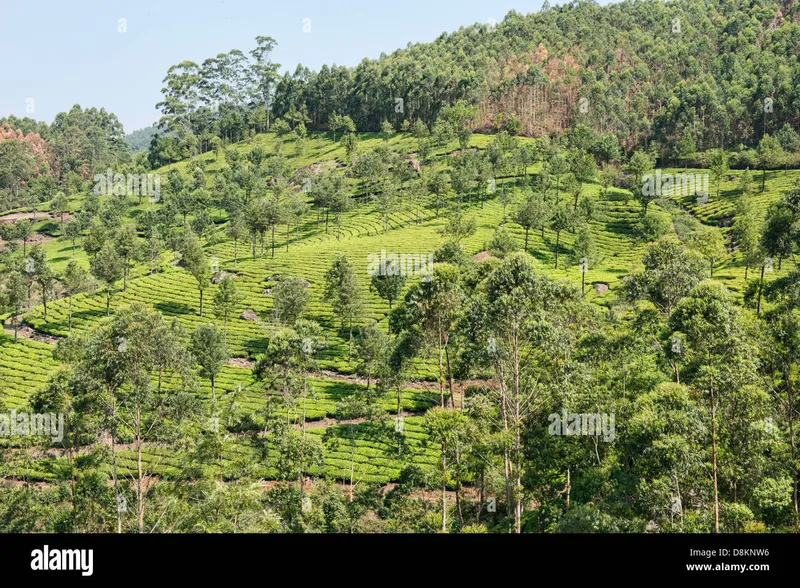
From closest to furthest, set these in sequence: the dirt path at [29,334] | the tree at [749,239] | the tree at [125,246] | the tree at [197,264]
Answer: the tree at [749,239] < the dirt path at [29,334] < the tree at [197,264] < the tree at [125,246]

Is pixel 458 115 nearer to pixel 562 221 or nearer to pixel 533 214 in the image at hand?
pixel 533 214

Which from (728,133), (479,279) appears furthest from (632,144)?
(479,279)

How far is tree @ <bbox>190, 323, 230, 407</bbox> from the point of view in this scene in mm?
54375

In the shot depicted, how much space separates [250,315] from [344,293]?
15162 mm

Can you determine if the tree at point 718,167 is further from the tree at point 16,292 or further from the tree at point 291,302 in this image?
the tree at point 16,292

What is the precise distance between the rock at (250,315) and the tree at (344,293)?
10.6m

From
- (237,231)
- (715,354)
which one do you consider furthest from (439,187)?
(715,354)

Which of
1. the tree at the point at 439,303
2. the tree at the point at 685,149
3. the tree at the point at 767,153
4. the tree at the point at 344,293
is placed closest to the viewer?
the tree at the point at 439,303

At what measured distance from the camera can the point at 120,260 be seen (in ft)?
271

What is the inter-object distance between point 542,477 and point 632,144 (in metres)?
126

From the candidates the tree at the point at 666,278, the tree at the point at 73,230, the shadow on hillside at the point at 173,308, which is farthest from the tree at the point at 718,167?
the tree at the point at 73,230

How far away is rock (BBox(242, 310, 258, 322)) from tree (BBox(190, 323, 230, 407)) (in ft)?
55.3

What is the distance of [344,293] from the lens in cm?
6419

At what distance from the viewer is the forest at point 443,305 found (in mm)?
28672
